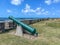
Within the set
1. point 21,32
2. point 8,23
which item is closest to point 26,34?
point 21,32

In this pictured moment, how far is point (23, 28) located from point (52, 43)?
4640 mm

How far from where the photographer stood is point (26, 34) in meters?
14.3

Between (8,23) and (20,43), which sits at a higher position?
(8,23)

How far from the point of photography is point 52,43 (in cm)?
1094

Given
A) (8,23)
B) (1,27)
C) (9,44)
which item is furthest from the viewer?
(8,23)

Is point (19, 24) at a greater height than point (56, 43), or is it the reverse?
point (19, 24)

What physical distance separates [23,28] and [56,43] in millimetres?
4790

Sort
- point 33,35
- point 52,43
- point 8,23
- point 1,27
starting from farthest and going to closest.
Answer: point 8,23
point 1,27
point 33,35
point 52,43

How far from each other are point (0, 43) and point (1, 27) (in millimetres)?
6350

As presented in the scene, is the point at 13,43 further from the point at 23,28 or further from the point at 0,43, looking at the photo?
the point at 23,28

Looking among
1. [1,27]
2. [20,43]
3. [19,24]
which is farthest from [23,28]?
[20,43]

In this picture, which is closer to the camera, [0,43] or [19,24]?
[0,43]

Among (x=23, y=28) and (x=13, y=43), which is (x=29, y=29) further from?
(x=13, y=43)

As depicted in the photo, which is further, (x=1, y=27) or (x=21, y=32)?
(x=1, y=27)
